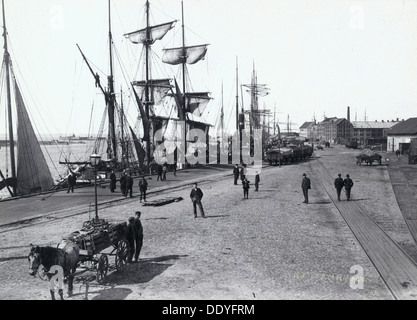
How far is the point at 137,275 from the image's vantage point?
9.38m

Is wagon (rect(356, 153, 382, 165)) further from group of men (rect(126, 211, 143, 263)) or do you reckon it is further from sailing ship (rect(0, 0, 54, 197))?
group of men (rect(126, 211, 143, 263))

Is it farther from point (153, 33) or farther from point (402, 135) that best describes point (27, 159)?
point (402, 135)

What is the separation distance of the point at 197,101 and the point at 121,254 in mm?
50462

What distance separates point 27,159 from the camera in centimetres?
2717

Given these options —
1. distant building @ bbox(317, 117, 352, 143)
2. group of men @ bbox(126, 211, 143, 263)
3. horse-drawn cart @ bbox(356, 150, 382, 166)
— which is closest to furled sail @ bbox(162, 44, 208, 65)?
horse-drawn cart @ bbox(356, 150, 382, 166)

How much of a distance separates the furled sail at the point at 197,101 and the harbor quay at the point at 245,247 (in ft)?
120

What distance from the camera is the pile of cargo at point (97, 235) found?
881cm

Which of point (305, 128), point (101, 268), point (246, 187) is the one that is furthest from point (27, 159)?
point (305, 128)

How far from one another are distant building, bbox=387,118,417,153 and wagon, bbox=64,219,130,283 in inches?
2247

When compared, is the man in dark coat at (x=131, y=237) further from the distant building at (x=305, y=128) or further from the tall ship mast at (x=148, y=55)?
the distant building at (x=305, y=128)

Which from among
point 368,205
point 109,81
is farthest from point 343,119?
point 368,205

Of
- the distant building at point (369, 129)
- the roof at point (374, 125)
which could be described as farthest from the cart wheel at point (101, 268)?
the roof at point (374, 125)

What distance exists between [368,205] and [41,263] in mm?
15851
